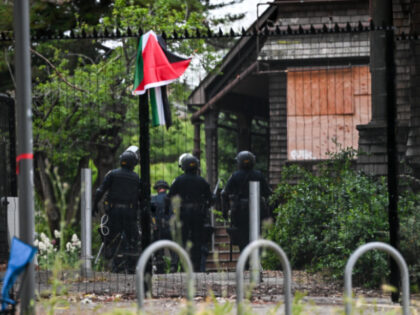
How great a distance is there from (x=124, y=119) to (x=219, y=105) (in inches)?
153

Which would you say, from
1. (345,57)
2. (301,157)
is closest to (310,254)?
(301,157)

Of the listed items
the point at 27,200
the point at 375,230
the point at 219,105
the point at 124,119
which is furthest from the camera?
the point at 219,105

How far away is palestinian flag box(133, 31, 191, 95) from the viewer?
29.9ft

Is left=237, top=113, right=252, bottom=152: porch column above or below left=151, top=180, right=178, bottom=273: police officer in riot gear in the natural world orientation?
above

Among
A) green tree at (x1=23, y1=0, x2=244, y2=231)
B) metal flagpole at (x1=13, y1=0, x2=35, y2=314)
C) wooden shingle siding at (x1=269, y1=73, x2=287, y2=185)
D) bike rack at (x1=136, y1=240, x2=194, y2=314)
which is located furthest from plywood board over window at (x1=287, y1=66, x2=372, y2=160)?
bike rack at (x1=136, y1=240, x2=194, y2=314)

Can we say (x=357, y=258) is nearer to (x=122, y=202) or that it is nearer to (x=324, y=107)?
(x=122, y=202)

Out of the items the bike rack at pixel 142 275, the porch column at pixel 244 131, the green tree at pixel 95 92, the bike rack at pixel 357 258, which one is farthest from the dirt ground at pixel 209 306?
the porch column at pixel 244 131

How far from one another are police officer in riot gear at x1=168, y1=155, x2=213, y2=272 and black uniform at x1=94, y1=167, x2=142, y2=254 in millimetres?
640

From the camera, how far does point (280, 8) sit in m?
21.4

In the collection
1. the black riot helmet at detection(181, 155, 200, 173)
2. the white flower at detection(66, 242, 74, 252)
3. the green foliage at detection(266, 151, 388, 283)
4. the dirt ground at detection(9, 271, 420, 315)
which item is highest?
the black riot helmet at detection(181, 155, 200, 173)

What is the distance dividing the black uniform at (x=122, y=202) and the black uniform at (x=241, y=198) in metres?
1.40

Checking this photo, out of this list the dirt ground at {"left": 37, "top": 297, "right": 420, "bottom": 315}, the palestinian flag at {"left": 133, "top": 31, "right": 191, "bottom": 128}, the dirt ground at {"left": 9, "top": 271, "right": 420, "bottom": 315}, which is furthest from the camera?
the palestinian flag at {"left": 133, "top": 31, "right": 191, "bottom": 128}

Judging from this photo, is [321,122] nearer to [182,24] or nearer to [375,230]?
[182,24]

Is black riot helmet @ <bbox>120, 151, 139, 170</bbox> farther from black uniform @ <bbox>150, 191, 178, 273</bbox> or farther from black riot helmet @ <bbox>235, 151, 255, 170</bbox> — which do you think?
black riot helmet @ <bbox>235, 151, 255, 170</bbox>
